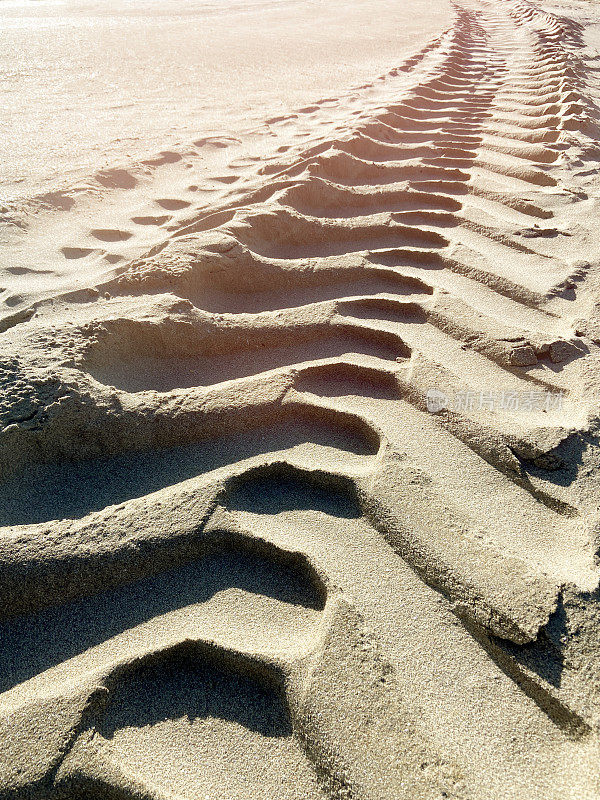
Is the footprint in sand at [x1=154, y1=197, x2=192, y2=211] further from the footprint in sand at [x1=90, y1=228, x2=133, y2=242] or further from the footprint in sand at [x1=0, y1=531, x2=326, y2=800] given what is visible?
the footprint in sand at [x1=0, y1=531, x2=326, y2=800]

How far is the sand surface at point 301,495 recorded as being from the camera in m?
0.80

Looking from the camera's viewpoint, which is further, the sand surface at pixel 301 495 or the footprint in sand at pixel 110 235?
the footprint in sand at pixel 110 235

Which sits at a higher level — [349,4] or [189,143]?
[349,4]

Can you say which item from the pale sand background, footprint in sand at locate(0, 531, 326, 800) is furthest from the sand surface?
the pale sand background

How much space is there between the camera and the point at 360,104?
13.1 ft

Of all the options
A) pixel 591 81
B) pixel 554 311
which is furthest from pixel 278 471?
pixel 591 81

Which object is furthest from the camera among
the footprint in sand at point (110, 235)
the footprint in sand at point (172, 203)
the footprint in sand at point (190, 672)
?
the footprint in sand at point (172, 203)

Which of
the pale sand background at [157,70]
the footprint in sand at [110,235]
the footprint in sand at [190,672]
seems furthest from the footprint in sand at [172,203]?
the footprint in sand at [190,672]

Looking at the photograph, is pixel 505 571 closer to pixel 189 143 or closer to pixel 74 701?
pixel 74 701

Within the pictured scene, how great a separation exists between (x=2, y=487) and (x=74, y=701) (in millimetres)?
532

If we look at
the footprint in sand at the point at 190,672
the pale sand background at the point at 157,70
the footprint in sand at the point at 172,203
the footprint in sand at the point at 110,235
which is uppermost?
the pale sand background at the point at 157,70

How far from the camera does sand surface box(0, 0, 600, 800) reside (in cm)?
80

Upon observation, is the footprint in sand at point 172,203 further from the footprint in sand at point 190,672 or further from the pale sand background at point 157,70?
the footprint in sand at point 190,672

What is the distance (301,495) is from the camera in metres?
1.18
